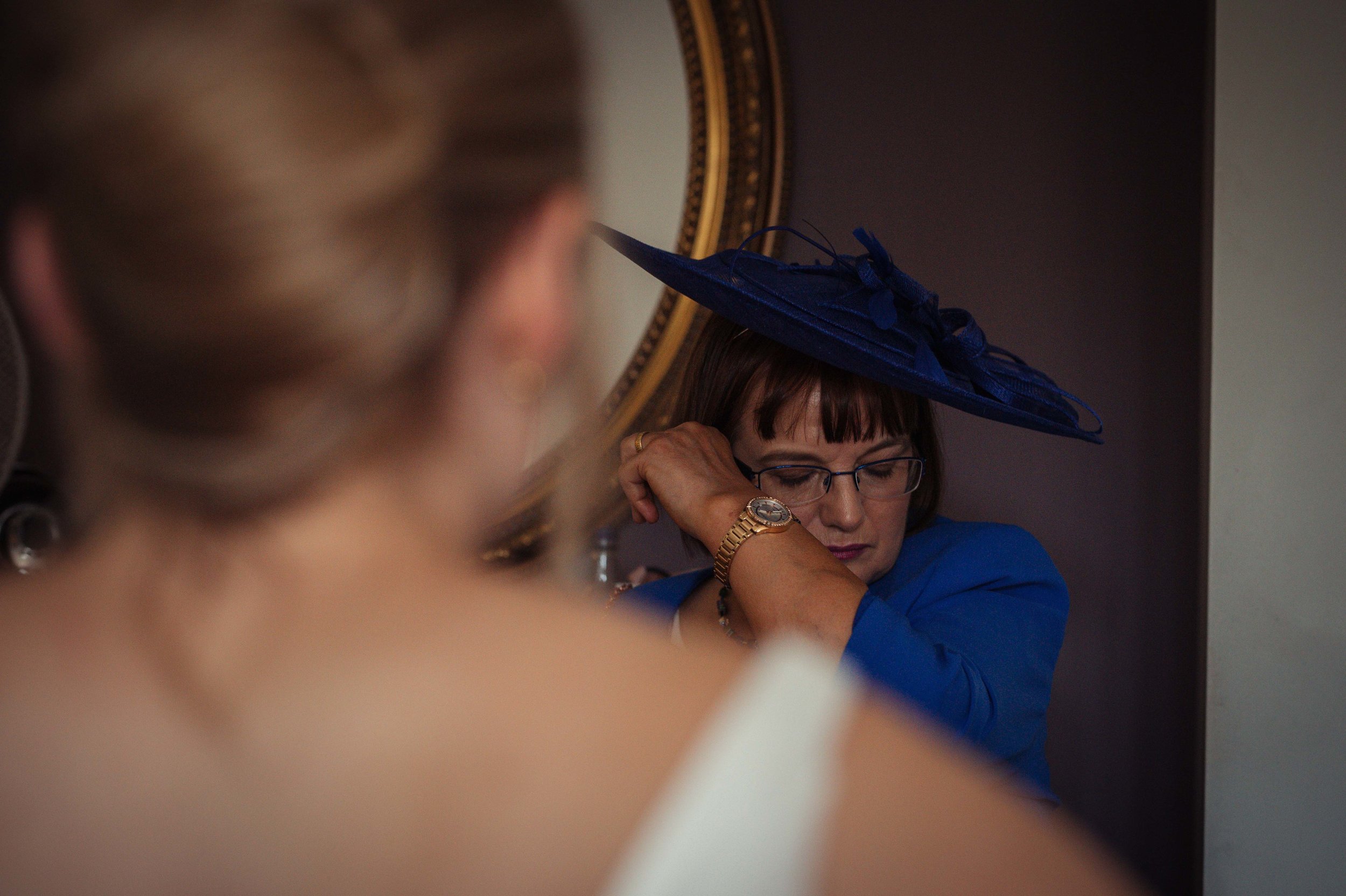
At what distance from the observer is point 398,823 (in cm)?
28

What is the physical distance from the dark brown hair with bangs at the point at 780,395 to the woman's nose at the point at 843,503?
46 millimetres

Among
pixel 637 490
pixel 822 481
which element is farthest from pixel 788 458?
pixel 637 490

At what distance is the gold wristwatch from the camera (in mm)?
845

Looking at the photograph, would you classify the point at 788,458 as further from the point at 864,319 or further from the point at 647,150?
the point at 647,150

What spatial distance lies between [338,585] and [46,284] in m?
0.13

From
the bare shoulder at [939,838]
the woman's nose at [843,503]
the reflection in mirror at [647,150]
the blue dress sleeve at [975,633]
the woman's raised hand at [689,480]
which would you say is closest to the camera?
the bare shoulder at [939,838]

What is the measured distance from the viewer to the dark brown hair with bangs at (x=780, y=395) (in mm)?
1004

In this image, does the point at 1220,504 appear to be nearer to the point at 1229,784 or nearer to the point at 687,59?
the point at 1229,784

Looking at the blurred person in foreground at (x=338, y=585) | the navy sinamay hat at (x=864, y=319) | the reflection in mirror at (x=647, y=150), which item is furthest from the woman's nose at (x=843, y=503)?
the blurred person in foreground at (x=338, y=585)

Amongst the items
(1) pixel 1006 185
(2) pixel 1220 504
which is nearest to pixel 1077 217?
(1) pixel 1006 185

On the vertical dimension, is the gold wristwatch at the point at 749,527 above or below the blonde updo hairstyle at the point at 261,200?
below

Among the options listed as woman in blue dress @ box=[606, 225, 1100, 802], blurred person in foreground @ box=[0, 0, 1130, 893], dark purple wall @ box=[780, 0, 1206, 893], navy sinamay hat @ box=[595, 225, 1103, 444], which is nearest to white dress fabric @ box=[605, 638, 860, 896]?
blurred person in foreground @ box=[0, 0, 1130, 893]

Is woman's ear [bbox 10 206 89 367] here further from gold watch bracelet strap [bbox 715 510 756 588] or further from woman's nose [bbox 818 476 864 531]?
woman's nose [bbox 818 476 864 531]

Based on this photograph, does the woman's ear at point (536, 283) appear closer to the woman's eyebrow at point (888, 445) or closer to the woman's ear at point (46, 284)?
the woman's ear at point (46, 284)
